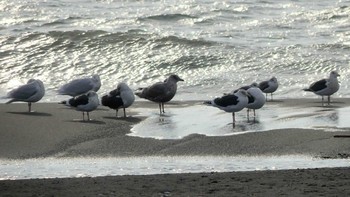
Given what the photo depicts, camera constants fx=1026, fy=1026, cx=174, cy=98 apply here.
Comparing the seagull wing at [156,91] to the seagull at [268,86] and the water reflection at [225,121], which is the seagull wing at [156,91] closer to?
the water reflection at [225,121]

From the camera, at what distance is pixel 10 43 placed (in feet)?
82.9

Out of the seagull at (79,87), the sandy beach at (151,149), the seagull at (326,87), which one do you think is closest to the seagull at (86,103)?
the sandy beach at (151,149)

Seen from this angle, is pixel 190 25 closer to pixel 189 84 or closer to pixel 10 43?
pixel 10 43

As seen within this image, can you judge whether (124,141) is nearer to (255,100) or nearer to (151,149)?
(151,149)

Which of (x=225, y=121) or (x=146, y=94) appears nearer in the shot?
(x=225, y=121)

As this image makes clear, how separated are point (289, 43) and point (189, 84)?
5040 mm

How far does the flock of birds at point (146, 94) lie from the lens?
15.1 meters

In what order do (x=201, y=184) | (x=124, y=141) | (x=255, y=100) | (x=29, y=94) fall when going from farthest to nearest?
1. (x=29, y=94)
2. (x=255, y=100)
3. (x=124, y=141)
4. (x=201, y=184)

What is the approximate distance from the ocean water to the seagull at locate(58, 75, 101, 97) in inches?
20.1

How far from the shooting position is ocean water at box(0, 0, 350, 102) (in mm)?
20562

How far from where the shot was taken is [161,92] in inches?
651

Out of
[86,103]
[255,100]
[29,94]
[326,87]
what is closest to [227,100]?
[255,100]

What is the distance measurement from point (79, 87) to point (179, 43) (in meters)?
7.24

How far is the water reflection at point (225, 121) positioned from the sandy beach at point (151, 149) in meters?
0.26
